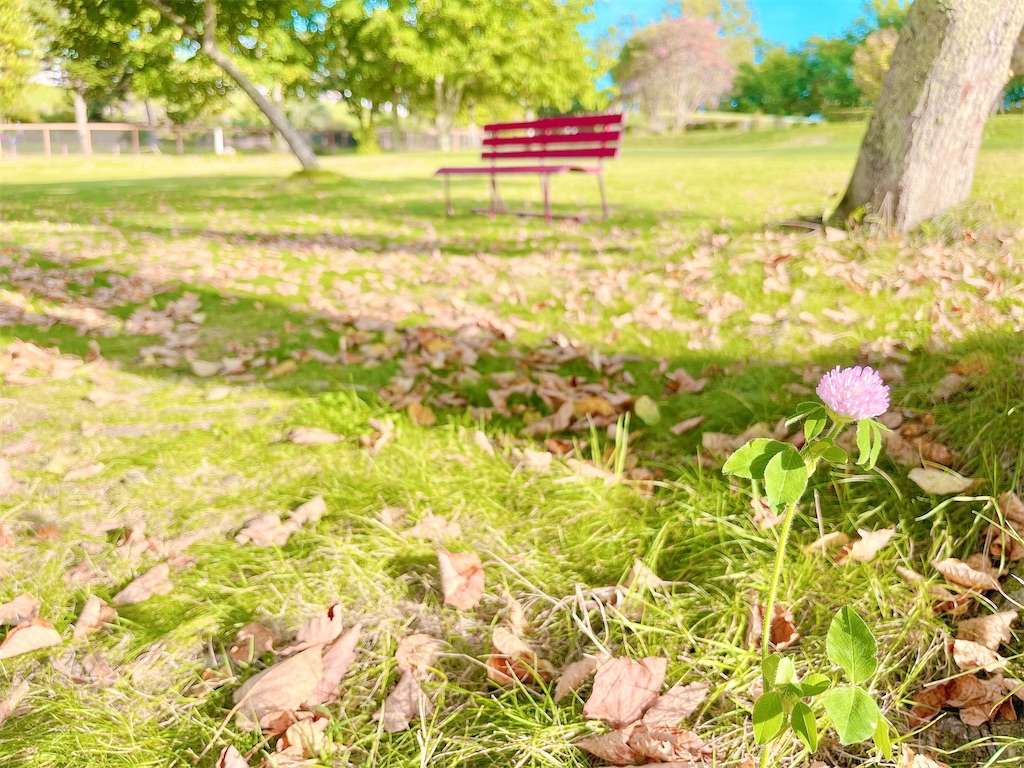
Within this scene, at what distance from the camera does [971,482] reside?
5.87ft

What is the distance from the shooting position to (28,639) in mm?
1636

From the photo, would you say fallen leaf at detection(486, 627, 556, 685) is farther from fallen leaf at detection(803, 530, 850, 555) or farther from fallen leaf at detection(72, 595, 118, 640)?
fallen leaf at detection(72, 595, 118, 640)

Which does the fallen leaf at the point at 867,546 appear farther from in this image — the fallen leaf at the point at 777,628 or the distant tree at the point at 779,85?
the distant tree at the point at 779,85

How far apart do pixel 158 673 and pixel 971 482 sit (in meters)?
2.13

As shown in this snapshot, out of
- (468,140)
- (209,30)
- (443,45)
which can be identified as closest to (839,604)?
(209,30)

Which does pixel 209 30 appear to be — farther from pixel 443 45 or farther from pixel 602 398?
pixel 443 45

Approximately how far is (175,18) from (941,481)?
1636 centimetres

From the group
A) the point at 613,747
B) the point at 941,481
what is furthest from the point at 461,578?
the point at 941,481

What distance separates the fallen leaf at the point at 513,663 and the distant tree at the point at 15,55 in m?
30.8

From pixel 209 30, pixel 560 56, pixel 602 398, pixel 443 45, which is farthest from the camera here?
pixel 560 56

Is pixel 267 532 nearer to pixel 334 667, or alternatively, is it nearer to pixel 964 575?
pixel 334 667

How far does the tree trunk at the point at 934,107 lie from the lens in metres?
4.20

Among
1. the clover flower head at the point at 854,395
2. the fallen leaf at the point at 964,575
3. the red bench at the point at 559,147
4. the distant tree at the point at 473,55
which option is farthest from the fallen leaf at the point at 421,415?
the distant tree at the point at 473,55

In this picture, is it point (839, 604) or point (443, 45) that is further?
point (443, 45)
